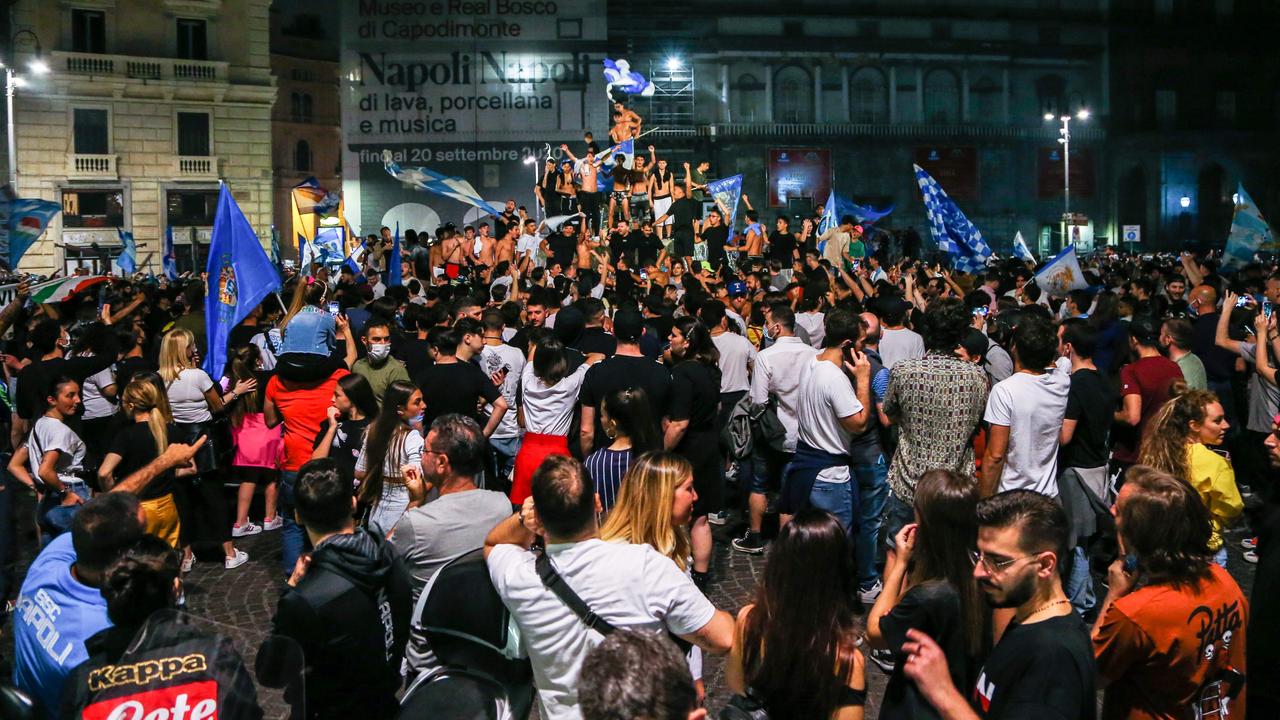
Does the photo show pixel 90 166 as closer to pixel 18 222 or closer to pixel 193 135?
pixel 193 135

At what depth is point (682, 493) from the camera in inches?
163

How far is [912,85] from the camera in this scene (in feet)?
166

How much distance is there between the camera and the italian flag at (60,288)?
11.7 m

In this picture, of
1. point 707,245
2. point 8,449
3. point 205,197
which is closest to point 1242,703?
point 8,449

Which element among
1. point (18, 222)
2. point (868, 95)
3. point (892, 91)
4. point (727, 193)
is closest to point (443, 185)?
point (727, 193)

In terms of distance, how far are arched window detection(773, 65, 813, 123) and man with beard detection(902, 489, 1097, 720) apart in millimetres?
47973

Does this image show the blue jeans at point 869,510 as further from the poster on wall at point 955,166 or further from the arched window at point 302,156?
the arched window at point 302,156

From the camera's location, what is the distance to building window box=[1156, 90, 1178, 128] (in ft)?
176

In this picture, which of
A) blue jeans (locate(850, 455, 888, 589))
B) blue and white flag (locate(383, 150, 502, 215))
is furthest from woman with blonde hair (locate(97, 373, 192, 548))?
blue and white flag (locate(383, 150, 502, 215))

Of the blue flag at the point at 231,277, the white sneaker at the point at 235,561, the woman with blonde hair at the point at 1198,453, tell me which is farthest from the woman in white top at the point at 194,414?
the woman with blonde hair at the point at 1198,453

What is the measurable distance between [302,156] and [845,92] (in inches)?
1052

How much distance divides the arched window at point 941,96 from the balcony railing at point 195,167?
29711 mm

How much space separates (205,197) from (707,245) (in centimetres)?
2653

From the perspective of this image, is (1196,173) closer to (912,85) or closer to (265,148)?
(912,85)
